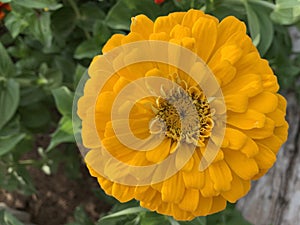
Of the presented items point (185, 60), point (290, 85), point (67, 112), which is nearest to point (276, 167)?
point (290, 85)

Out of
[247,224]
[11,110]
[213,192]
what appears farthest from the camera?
[11,110]

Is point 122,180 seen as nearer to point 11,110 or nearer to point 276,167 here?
point 11,110

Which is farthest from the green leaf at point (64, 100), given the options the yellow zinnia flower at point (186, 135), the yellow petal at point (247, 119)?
the yellow petal at point (247, 119)

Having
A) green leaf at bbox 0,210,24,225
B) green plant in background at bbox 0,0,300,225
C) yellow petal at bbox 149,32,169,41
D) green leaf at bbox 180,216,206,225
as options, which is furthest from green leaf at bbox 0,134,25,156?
yellow petal at bbox 149,32,169,41

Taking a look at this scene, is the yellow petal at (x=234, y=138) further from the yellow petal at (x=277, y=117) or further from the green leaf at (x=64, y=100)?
the green leaf at (x=64, y=100)

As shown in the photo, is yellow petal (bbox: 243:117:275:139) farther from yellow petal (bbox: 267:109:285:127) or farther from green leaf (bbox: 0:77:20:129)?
green leaf (bbox: 0:77:20:129)

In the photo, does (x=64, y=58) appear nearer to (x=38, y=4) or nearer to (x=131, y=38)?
Result: (x=38, y=4)

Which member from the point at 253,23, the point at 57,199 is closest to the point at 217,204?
the point at 253,23
